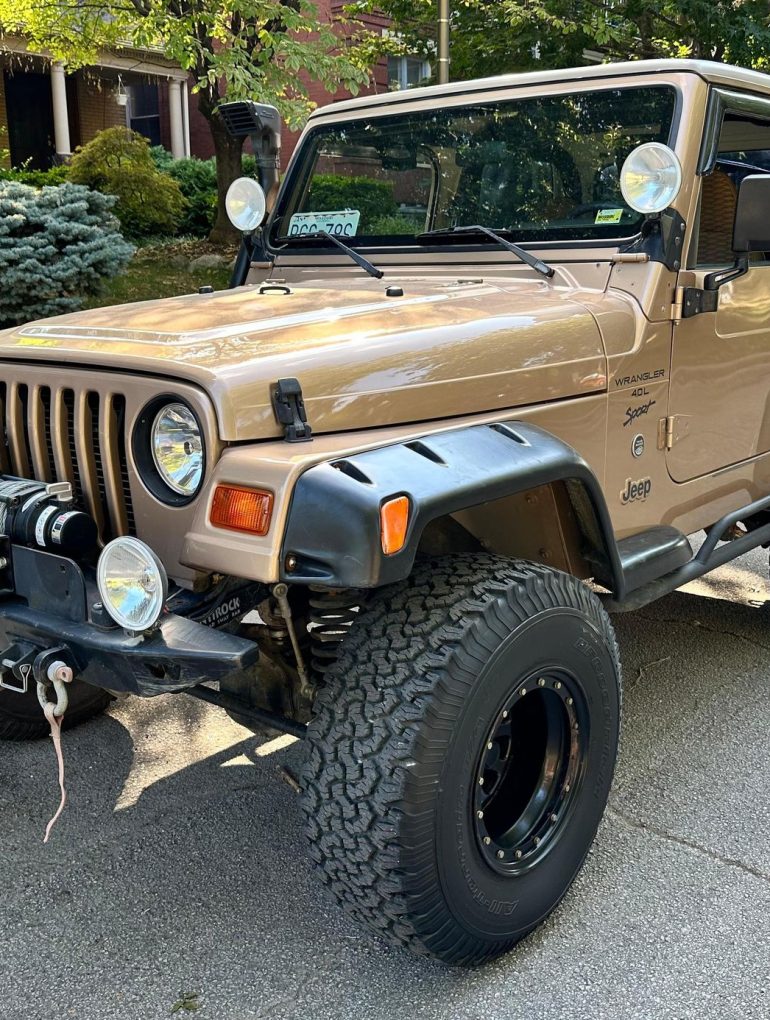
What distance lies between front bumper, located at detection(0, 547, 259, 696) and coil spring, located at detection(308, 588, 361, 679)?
327 millimetres

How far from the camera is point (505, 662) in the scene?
7.24ft

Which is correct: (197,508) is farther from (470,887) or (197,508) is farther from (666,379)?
(666,379)

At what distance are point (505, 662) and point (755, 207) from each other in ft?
5.33

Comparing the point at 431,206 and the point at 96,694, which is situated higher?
the point at 431,206

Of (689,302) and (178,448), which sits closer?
(178,448)

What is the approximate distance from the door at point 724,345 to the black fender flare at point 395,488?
2.92ft

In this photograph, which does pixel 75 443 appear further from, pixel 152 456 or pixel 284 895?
pixel 284 895

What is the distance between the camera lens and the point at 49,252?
8.00 metres

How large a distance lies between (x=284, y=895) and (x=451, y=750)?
34.7 inches

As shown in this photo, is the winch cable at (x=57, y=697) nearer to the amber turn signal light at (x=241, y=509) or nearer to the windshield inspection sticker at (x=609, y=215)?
the amber turn signal light at (x=241, y=509)

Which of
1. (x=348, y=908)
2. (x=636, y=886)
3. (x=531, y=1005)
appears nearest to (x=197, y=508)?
(x=348, y=908)

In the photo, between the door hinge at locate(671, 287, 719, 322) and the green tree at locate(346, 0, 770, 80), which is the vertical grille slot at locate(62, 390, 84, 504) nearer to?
the door hinge at locate(671, 287, 719, 322)

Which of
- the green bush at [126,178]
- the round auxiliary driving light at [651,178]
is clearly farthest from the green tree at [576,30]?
the round auxiliary driving light at [651,178]

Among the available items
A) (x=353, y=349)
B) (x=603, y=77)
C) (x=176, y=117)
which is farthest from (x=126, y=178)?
(x=353, y=349)
